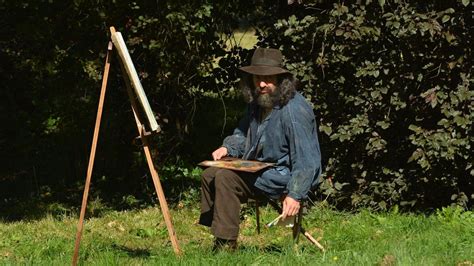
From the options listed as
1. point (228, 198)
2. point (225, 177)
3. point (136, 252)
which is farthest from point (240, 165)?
point (136, 252)

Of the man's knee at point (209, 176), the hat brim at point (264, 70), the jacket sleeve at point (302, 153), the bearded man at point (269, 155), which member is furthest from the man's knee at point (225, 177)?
the hat brim at point (264, 70)

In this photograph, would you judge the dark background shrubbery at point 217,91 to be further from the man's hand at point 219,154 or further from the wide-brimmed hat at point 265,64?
the man's hand at point 219,154

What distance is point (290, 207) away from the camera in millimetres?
6031

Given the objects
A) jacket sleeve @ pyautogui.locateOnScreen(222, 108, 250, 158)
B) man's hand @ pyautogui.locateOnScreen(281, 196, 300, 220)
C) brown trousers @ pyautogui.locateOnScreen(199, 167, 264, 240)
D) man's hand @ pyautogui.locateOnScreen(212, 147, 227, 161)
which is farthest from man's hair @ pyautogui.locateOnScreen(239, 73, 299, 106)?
man's hand @ pyautogui.locateOnScreen(281, 196, 300, 220)

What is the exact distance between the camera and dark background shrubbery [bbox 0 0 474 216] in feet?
26.0

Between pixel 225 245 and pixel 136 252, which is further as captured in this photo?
pixel 136 252

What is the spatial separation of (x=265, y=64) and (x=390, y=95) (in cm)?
213

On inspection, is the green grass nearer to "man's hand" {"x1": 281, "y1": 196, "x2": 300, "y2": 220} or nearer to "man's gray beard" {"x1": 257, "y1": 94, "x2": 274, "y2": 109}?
"man's hand" {"x1": 281, "y1": 196, "x2": 300, "y2": 220}

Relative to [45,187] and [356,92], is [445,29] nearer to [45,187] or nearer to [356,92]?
[356,92]

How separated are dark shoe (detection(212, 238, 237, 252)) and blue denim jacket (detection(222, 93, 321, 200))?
42 centimetres

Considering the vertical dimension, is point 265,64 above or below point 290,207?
above

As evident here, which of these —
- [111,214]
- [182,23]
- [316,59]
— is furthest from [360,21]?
[111,214]

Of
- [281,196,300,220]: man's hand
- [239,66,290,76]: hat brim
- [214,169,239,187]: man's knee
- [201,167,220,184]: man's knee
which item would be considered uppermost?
[239,66,290,76]: hat brim

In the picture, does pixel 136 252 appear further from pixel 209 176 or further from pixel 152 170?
pixel 152 170
